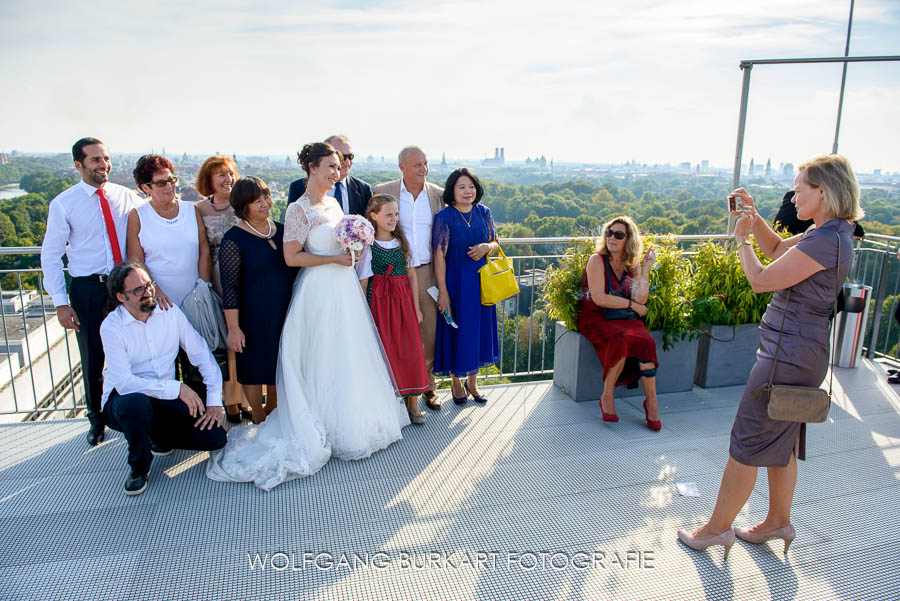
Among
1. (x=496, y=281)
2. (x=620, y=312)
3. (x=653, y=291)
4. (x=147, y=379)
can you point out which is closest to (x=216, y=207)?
(x=147, y=379)

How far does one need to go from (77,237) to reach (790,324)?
12.1ft

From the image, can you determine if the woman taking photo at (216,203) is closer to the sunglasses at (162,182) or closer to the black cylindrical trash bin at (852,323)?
the sunglasses at (162,182)

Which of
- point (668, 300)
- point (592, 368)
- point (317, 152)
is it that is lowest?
point (592, 368)

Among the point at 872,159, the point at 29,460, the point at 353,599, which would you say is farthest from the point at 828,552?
the point at 872,159

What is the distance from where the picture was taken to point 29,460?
3.24 m

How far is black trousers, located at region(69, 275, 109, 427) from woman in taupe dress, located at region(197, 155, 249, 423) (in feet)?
2.06

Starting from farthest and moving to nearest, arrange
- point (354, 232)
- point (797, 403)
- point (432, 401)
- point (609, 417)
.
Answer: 1. point (432, 401)
2. point (609, 417)
3. point (354, 232)
4. point (797, 403)

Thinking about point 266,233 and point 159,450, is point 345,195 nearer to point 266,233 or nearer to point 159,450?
point 266,233

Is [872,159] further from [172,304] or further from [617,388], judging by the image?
[172,304]

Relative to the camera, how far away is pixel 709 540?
242cm

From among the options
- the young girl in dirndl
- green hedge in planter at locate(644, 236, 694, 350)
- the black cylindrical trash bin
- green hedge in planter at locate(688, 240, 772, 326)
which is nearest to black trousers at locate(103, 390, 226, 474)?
the young girl in dirndl

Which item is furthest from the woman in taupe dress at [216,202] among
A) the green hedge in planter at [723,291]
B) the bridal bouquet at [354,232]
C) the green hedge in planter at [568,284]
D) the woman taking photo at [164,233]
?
the green hedge in planter at [723,291]

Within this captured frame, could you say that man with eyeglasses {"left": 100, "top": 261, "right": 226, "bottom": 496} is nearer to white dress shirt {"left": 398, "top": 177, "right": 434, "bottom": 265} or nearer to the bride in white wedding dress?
the bride in white wedding dress

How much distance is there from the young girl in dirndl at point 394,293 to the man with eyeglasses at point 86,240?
4.80 ft
